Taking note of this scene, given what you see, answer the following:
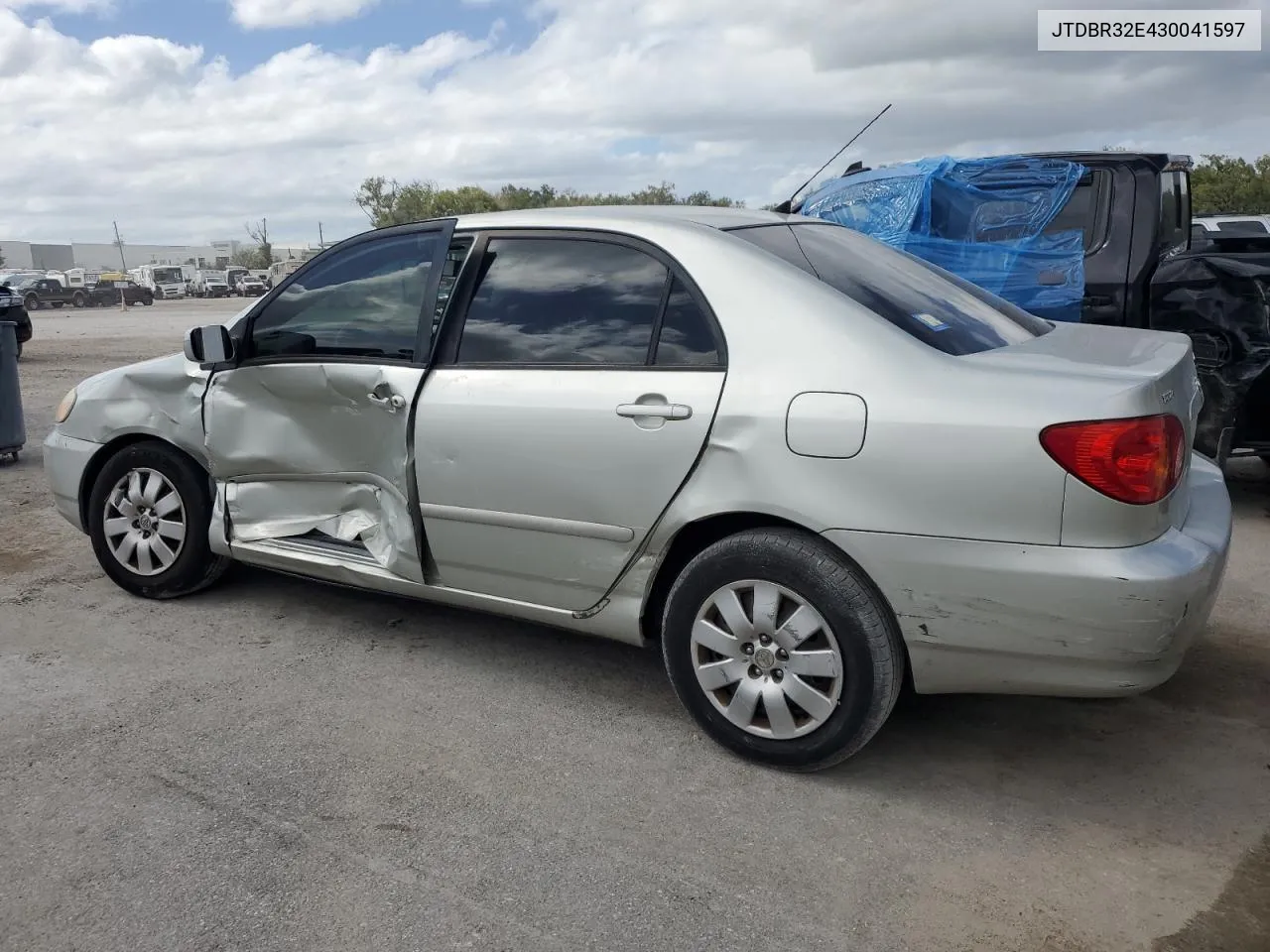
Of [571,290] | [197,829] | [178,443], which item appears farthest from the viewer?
[178,443]

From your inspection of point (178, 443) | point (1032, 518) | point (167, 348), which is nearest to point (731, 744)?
point (1032, 518)

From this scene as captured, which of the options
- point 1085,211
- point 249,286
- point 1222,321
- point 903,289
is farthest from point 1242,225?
point 249,286

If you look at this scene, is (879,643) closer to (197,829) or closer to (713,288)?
(713,288)

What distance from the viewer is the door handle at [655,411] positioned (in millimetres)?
3164

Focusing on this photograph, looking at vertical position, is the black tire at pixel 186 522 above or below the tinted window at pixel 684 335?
below

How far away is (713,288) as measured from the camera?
10.6 ft

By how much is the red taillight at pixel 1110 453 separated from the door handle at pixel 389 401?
2.14 meters

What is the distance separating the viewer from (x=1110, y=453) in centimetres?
265

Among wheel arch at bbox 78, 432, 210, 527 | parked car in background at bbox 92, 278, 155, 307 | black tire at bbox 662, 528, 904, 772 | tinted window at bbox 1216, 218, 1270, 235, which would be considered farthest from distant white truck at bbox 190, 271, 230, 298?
black tire at bbox 662, 528, 904, 772

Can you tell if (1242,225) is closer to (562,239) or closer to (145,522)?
(562,239)

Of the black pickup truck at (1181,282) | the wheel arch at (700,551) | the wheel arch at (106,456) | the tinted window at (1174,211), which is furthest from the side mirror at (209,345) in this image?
the tinted window at (1174,211)

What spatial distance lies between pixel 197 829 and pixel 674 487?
1633 millimetres

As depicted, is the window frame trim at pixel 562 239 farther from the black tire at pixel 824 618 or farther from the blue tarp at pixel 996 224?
the blue tarp at pixel 996 224

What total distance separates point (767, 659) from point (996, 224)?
4429mm
